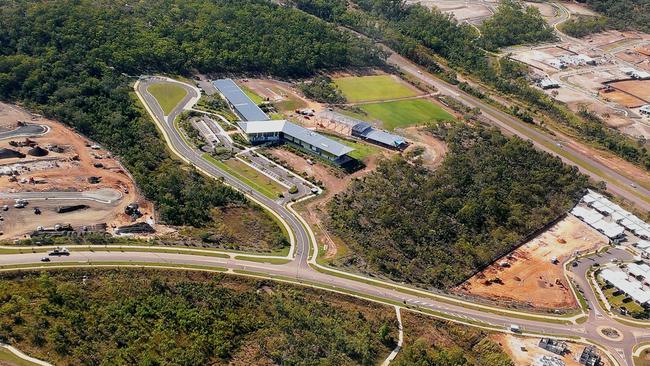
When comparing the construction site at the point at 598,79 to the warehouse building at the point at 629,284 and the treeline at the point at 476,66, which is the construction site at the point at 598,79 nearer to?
the treeline at the point at 476,66

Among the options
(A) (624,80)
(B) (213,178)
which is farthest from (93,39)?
(A) (624,80)

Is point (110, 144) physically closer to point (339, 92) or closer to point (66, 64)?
point (66, 64)

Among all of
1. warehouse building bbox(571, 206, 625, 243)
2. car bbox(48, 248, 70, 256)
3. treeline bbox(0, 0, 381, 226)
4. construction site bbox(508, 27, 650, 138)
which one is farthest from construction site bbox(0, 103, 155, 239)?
construction site bbox(508, 27, 650, 138)

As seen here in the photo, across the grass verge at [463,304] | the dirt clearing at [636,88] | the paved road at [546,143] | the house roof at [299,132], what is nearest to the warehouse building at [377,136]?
the house roof at [299,132]

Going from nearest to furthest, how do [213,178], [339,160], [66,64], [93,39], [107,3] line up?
1. [213,178]
2. [339,160]
3. [66,64]
4. [93,39]
5. [107,3]

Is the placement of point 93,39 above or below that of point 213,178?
above

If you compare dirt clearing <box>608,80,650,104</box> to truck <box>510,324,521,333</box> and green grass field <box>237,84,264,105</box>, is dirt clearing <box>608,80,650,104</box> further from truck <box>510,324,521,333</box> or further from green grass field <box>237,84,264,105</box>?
truck <box>510,324,521,333</box>

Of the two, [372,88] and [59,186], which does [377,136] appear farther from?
[59,186]
